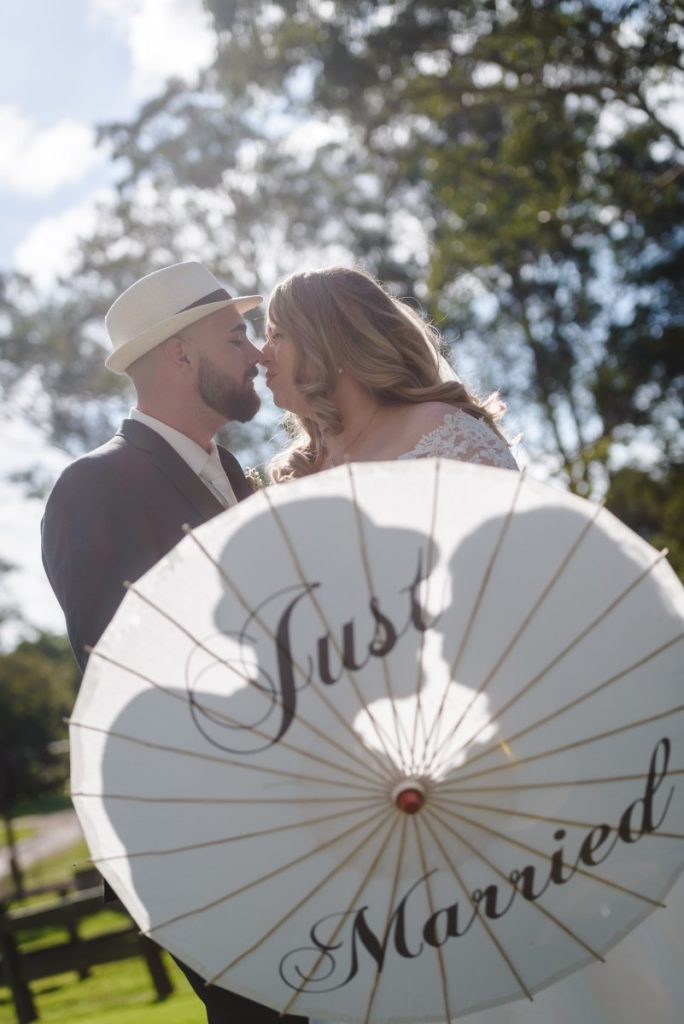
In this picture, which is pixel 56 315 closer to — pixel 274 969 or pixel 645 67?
pixel 645 67

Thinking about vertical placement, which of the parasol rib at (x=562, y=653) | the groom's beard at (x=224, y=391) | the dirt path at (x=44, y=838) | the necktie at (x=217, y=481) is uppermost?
the dirt path at (x=44, y=838)

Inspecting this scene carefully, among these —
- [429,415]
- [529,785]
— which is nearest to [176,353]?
[429,415]

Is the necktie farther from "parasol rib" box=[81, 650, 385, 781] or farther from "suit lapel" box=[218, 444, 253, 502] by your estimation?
"parasol rib" box=[81, 650, 385, 781]

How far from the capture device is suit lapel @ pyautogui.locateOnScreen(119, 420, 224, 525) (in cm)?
386

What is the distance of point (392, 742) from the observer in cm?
236

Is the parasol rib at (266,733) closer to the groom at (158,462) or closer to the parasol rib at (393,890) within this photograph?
the parasol rib at (393,890)

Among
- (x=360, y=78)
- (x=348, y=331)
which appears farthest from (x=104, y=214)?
(x=348, y=331)

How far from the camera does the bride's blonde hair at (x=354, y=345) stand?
3.66 metres

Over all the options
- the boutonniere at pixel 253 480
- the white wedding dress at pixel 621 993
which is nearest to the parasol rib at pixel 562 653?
the white wedding dress at pixel 621 993

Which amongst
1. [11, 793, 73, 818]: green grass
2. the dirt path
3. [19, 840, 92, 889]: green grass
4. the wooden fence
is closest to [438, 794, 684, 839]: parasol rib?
the wooden fence

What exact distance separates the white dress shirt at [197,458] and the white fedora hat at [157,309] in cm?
25

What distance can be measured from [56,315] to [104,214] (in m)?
2.25

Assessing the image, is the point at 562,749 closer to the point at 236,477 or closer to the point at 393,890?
the point at 393,890

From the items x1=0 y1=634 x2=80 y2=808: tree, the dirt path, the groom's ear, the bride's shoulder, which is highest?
x1=0 y1=634 x2=80 y2=808: tree
